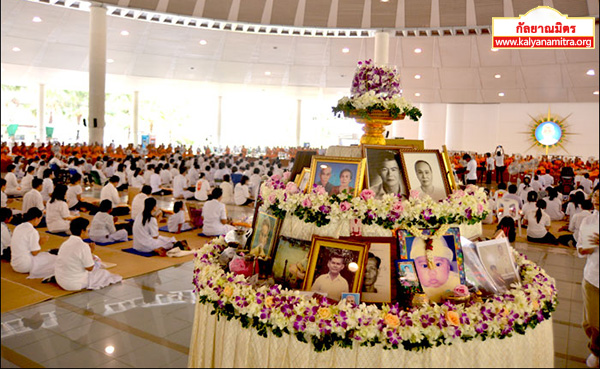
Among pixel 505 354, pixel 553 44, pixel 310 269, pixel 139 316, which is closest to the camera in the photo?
pixel 505 354

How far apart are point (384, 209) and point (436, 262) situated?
61 centimetres

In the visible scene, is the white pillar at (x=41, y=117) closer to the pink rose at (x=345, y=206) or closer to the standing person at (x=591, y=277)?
the pink rose at (x=345, y=206)

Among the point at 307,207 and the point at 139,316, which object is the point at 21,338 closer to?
the point at 139,316

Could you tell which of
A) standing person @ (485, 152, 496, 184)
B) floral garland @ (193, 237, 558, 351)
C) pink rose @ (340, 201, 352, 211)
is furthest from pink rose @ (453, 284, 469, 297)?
standing person @ (485, 152, 496, 184)

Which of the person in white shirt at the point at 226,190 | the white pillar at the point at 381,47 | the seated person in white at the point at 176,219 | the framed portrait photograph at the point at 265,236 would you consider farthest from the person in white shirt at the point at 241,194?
the framed portrait photograph at the point at 265,236

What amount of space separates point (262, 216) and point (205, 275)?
0.75m

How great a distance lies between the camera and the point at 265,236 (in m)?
4.23

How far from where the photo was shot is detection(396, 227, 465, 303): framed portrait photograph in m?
3.83

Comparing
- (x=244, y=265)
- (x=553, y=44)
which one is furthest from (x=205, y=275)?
(x=553, y=44)

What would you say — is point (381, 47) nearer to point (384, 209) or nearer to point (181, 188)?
point (181, 188)

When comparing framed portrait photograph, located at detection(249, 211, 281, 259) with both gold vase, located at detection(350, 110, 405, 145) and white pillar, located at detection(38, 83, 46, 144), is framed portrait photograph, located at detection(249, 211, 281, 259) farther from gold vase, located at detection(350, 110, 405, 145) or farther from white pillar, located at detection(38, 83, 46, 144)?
white pillar, located at detection(38, 83, 46, 144)

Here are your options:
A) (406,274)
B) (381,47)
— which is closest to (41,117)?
(381,47)

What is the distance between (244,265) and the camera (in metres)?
4.02

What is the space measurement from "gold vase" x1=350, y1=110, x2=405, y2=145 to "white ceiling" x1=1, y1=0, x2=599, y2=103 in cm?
2023
